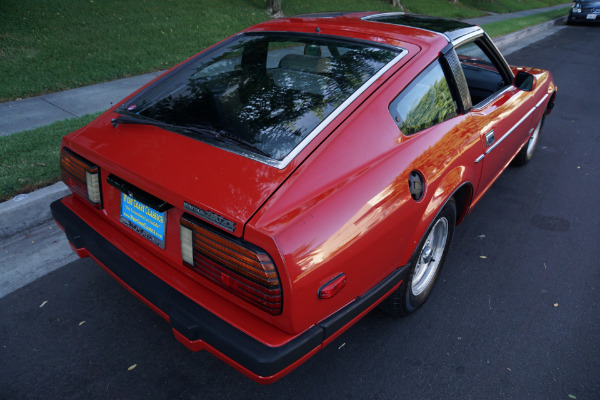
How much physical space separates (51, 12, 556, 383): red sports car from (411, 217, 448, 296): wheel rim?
0.6 inches

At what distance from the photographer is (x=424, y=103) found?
246 cm

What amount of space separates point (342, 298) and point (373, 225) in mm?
348

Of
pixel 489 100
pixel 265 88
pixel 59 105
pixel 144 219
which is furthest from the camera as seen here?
pixel 59 105

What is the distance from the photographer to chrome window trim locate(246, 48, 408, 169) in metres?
1.94

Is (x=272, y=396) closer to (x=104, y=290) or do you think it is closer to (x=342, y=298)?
(x=342, y=298)

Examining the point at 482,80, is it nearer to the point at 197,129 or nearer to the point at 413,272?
the point at 413,272

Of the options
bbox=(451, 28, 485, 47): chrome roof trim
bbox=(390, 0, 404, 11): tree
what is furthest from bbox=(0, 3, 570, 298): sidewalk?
bbox=(390, 0, 404, 11): tree

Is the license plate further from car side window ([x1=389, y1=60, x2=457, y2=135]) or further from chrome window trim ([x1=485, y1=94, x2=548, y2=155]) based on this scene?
chrome window trim ([x1=485, y1=94, x2=548, y2=155])

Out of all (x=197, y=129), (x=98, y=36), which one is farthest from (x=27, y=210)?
(x=98, y=36)

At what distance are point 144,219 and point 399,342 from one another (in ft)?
5.21

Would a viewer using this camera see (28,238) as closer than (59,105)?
Yes

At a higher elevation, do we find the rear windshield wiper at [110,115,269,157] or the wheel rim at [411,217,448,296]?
the rear windshield wiper at [110,115,269,157]

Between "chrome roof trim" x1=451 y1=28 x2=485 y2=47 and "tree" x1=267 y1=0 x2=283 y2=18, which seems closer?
"chrome roof trim" x1=451 y1=28 x2=485 y2=47

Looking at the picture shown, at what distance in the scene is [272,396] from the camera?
2238mm
